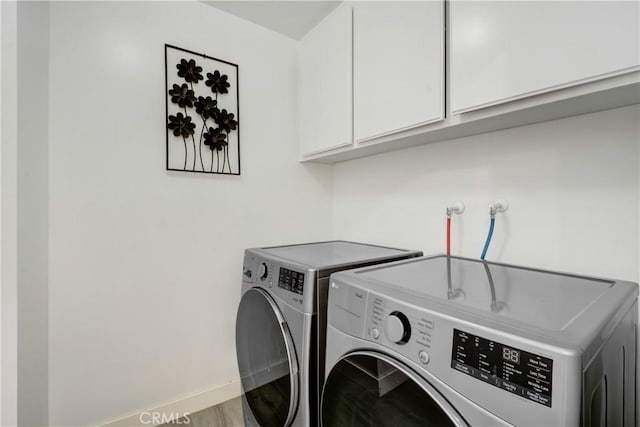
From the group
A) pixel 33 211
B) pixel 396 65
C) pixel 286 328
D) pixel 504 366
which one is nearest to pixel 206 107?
pixel 33 211

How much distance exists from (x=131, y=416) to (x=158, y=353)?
30 cm

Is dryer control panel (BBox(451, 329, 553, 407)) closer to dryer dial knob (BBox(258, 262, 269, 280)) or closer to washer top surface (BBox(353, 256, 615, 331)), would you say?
washer top surface (BBox(353, 256, 615, 331))

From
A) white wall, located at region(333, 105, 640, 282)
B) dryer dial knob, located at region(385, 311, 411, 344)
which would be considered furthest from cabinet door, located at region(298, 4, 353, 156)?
dryer dial knob, located at region(385, 311, 411, 344)

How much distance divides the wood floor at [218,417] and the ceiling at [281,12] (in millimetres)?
2266

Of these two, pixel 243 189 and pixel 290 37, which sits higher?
pixel 290 37

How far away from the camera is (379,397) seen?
0.75m

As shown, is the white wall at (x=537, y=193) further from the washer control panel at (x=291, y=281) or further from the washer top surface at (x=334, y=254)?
the washer control panel at (x=291, y=281)

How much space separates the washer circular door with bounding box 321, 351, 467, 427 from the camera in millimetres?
606

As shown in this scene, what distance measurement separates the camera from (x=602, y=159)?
995 mm

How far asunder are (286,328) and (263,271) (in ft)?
0.98

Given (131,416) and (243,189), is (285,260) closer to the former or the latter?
(243,189)

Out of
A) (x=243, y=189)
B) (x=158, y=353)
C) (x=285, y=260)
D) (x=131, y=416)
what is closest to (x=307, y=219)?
(x=243, y=189)

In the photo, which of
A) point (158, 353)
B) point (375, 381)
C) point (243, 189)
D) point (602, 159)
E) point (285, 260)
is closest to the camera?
point (375, 381)

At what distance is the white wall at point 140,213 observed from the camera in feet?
4.19
